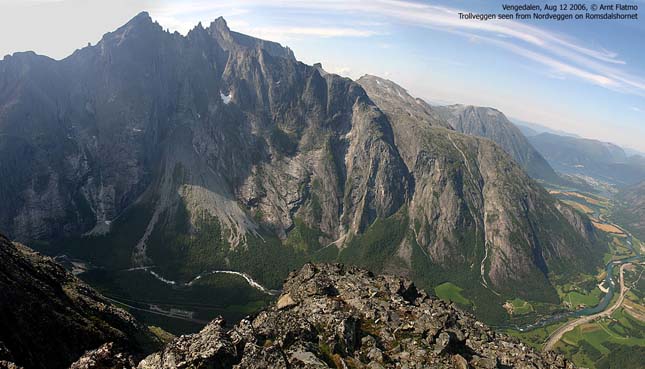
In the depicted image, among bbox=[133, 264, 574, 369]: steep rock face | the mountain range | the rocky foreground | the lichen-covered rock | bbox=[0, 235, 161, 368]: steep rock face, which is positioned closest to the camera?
the lichen-covered rock

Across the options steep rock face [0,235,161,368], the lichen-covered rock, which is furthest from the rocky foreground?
steep rock face [0,235,161,368]

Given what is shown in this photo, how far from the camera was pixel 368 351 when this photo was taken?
209ft

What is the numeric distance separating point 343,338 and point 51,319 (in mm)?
54231

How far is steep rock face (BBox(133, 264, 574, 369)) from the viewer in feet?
157

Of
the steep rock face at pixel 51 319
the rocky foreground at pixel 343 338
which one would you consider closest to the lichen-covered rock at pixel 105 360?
the rocky foreground at pixel 343 338

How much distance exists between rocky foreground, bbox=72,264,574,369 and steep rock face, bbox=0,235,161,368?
71.5 ft

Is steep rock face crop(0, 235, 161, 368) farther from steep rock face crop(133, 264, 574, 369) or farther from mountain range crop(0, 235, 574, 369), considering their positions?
A: steep rock face crop(133, 264, 574, 369)

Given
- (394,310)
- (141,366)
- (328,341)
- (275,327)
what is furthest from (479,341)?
(141,366)

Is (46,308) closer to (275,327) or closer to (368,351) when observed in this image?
(275,327)

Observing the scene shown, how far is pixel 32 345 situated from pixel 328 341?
47.7 metres

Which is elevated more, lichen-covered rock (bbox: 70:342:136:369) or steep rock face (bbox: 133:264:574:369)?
lichen-covered rock (bbox: 70:342:136:369)

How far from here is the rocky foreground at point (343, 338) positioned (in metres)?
46.8

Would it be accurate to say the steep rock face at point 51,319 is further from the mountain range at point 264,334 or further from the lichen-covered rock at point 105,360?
the lichen-covered rock at point 105,360

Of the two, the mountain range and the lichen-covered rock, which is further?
the mountain range
